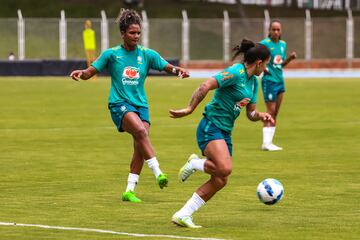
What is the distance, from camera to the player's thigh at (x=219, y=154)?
38.9 feet

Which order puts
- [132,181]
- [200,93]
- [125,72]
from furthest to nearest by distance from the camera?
[132,181], [125,72], [200,93]

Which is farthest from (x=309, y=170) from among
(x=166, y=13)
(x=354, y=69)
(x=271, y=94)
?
(x=166, y=13)

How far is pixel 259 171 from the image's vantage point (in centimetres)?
1758

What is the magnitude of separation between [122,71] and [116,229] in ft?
9.03

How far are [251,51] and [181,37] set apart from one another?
162ft

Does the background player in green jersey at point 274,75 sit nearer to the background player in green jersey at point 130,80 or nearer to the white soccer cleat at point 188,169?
the background player in green jersey at point 130,80

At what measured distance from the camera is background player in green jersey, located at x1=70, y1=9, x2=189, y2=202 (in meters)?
13.9

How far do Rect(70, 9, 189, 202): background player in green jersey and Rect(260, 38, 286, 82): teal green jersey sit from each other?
24.8ft

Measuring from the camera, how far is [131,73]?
14055 mm

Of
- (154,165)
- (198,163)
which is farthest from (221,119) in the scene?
(154,165)

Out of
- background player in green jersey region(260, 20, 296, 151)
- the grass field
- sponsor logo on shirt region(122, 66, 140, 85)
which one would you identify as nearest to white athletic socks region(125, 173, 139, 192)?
the grass field

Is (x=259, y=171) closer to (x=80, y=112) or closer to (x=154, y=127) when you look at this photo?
(x=154, y=127)

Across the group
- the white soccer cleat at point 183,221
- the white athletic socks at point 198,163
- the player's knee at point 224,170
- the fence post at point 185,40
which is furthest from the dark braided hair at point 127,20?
the fence post at point 185,40

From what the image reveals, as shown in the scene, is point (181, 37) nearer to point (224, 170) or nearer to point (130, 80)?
point (130, 80)
